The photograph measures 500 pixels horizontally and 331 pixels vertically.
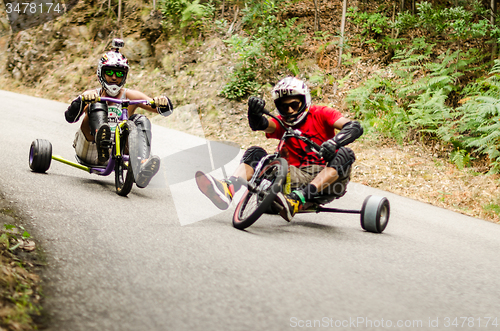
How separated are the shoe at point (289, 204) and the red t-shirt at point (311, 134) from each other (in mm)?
646

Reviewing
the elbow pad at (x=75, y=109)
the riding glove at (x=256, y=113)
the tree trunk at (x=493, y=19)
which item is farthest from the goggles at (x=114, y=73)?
the tree trunk at (x=493, y=19)

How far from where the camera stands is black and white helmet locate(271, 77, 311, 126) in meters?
5.03

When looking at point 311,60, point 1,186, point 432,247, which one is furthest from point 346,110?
point 1,186

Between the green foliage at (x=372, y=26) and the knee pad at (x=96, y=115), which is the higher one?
the green foliage at (x=372, y=26)

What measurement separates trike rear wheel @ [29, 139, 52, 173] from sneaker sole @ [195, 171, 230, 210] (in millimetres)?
2616

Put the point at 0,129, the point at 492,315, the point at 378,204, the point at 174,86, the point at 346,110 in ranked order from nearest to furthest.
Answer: the point at 492,315 → the point at 378,204 → the point at 0,129 → the point at 346,110 → the point at 174,86

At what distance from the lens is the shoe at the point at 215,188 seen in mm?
4758

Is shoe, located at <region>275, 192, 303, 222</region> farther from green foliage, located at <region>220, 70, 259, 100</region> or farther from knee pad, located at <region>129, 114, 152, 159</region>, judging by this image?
green foliage, located at <region>220, 70, 259, 100</region>

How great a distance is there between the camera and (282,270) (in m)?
3.45

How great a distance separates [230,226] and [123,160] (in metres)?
1.77

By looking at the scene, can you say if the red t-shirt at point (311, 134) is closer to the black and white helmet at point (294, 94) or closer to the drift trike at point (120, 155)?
the black and white helmet at point (294, 94)

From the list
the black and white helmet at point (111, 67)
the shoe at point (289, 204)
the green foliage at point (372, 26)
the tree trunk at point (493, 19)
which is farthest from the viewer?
the green foliage at point (372, 26)

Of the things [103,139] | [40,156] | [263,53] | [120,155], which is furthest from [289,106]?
[263,53]

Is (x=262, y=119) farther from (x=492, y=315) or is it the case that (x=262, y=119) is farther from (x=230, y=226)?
(x=492, y=315)
